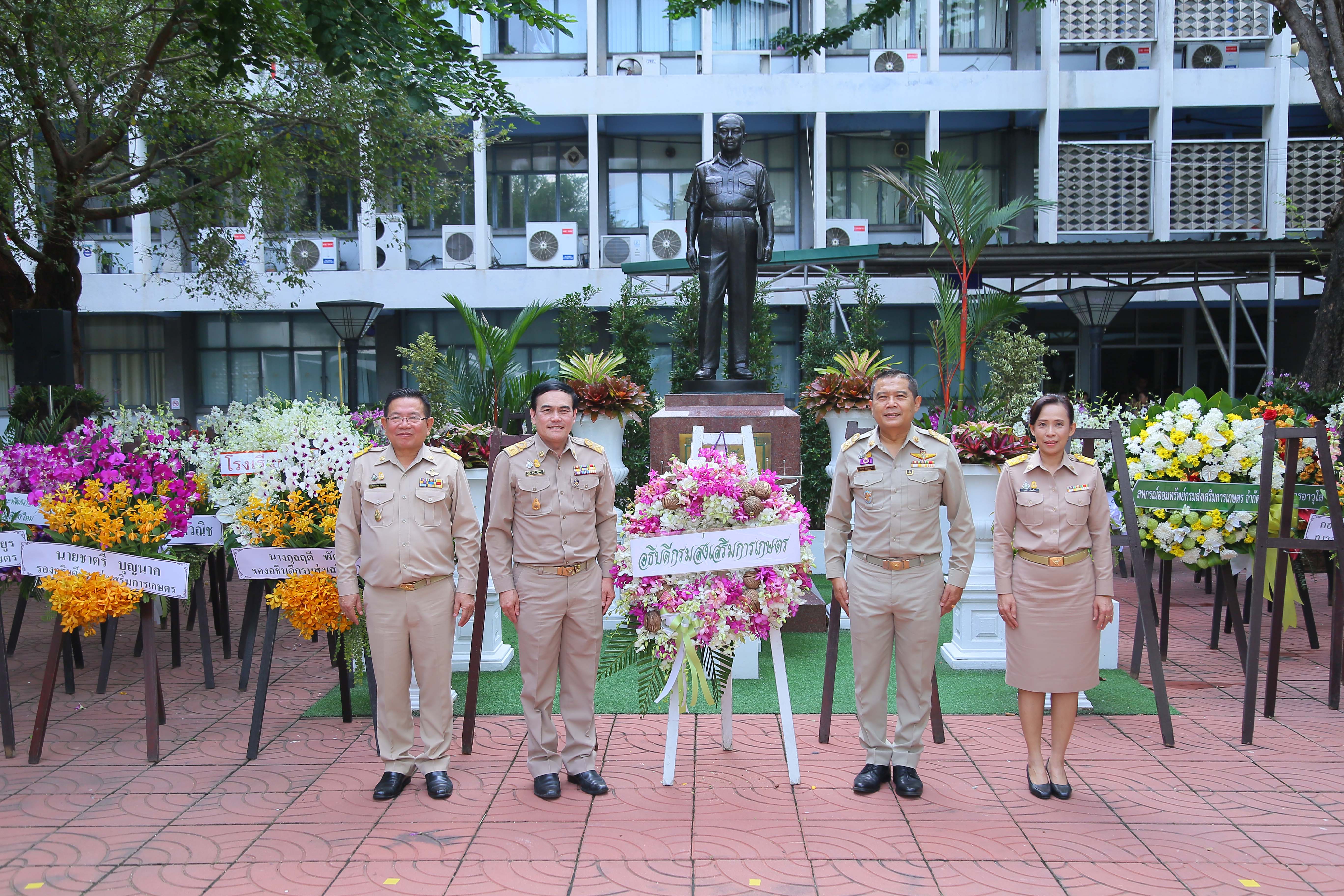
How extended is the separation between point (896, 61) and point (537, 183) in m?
7.53

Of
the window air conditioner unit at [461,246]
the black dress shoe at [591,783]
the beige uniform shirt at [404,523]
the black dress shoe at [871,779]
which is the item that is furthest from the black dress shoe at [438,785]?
the window air conditioner unit at [461,246]

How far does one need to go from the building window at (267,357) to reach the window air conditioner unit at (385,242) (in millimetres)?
2051

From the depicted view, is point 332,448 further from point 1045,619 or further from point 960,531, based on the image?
point 1045,619

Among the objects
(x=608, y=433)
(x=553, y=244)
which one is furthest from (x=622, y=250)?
(x=608, y=433)

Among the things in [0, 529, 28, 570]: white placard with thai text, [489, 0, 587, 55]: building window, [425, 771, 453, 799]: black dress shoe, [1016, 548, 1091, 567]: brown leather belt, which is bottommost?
[425, 771, 453, 799]: black dress shoe

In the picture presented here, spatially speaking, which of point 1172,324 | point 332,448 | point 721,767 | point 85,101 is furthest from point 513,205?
point 721,767

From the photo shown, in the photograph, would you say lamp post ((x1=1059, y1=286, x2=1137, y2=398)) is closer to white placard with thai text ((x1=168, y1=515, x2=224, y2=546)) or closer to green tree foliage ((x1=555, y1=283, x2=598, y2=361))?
green tree foliage ((x1=555, y1=283, x2=598, y2=361))

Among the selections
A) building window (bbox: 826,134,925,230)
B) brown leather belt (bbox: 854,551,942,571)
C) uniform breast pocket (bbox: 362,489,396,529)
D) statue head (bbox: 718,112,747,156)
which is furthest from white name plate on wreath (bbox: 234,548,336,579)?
building window (bbox: 826,134,925,230)

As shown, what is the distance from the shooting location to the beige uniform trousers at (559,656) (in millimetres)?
3898

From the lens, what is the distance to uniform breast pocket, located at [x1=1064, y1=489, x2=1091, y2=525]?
12.5ft

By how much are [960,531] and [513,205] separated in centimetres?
1720

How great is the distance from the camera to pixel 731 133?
280 inches

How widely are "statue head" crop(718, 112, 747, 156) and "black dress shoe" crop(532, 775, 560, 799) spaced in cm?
485

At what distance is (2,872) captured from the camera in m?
3.35
